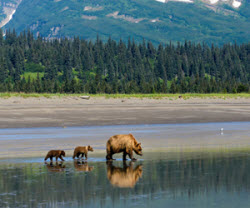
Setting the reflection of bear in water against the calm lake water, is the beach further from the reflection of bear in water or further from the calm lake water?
the reflection of bear in water

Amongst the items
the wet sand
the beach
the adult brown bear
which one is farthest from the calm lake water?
the beach

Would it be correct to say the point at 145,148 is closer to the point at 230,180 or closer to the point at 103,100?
the point at 230,180

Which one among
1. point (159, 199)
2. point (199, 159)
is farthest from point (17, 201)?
point (199, 159)

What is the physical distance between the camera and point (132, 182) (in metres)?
13.0

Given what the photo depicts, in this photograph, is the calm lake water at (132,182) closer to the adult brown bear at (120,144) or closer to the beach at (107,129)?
the adult brown bear at (120,144)

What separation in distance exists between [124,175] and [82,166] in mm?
2327

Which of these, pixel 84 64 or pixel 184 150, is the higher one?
pixel 84 64

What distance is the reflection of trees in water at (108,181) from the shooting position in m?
11.2

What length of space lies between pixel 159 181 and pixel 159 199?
2.22 m

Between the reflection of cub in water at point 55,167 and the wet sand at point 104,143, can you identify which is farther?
the wet sand at point 104,143

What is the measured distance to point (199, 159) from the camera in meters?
17.0

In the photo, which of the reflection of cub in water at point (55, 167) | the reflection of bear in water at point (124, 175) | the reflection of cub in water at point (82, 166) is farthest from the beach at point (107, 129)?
the reflection of bear in water at point (124, 175)

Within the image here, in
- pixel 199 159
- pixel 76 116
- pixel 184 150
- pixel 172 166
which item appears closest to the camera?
pixel 172 166

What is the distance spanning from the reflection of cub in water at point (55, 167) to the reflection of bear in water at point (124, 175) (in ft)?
5.36
